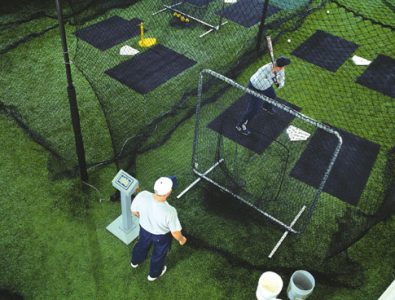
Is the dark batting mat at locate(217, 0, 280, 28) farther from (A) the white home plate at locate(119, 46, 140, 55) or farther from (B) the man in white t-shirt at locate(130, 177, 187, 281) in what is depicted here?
(B) the man in white t-shirt at locate(130, 177, 187, 281)

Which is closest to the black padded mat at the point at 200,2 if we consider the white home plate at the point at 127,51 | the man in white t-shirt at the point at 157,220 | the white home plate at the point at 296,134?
the white home plate at the point at 127,51

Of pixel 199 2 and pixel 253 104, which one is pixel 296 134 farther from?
pixel 199 2

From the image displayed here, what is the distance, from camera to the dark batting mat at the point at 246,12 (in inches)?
414

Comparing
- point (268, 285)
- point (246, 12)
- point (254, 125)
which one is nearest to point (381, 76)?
point (254, 125)

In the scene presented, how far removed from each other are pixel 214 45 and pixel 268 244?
542 cm

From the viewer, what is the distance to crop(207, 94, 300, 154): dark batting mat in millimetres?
7211

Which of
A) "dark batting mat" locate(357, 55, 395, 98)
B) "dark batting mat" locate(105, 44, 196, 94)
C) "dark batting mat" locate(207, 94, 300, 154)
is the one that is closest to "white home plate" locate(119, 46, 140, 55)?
"dark batting mat" locate(105, 44, 196, 94)

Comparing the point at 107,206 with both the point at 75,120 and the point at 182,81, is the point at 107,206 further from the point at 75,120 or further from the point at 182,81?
the point at 182,81

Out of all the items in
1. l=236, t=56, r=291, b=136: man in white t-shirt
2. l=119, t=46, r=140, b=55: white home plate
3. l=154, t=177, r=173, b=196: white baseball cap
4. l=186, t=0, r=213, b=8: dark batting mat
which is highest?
l=154, t=177, r=173, b=196: white baseball cap

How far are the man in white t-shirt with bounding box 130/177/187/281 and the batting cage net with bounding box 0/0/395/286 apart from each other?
97 centimetres

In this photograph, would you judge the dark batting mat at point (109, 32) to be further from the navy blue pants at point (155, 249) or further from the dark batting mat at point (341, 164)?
the navy blue pants at point (155, 249)

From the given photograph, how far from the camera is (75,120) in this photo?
17.9ft

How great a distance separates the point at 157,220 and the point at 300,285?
6.88 ft

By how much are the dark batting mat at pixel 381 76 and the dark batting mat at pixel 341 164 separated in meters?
1.93
